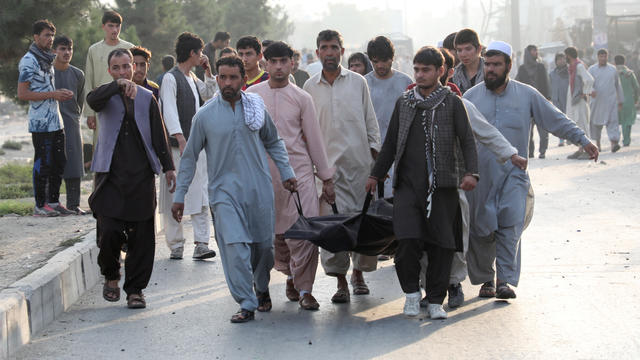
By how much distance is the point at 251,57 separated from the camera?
7879 mm

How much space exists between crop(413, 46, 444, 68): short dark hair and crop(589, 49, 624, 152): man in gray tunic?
13111mm

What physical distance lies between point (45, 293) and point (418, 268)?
2.51 meters

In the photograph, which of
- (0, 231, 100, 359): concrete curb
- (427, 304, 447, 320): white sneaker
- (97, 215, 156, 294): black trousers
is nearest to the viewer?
(0, 231, 100, 359): concrete curb

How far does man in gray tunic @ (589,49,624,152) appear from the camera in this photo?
19016 millimetres

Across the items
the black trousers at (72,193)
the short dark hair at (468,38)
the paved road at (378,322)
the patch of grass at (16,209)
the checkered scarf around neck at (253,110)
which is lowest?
the paved road at (378,322)

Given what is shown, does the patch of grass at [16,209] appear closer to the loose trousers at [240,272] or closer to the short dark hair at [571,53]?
the loose trousers at [240,272]

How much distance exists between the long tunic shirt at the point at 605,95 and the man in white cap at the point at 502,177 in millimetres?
12499

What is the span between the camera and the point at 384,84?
7988 millimetres

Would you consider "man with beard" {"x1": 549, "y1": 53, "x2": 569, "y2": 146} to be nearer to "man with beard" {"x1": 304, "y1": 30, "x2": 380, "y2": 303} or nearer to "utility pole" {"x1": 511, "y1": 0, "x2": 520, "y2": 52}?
"man with beard" {"x1": 304, "y1": 30, "x2": 380, "y2": 303}

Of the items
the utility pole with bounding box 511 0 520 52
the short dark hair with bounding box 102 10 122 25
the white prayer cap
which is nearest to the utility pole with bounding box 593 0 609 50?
the utility pole with bounding box 511 0 520 52

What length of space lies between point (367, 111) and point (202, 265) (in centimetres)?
231

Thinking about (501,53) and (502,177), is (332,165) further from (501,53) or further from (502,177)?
(501,53)

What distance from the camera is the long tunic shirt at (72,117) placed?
11.0m

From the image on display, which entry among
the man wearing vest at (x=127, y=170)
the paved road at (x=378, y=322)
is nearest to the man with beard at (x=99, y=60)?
the paved road at (x=378, y=322)
